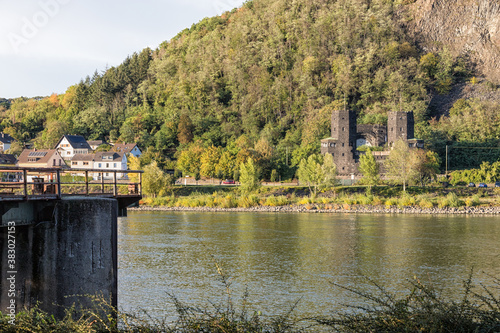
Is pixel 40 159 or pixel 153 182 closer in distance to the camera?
pixel 153 182

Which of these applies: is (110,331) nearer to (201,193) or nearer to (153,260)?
(153,260)

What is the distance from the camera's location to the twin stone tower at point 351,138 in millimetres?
76519

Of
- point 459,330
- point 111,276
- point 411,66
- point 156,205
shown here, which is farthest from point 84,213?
point 411,66

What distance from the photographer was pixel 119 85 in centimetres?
12462

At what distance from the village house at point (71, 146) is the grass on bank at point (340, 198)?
3635 cm

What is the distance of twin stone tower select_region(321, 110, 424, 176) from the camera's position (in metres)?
76.5

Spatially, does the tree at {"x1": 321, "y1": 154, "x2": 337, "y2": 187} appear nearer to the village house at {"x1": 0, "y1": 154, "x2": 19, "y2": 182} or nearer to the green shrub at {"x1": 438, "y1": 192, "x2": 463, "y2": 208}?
the green shrub at {"x1": 438, "y1": 192, "x2": 463, "y2": 208}

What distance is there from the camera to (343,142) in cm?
7750

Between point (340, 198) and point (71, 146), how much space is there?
55.3m

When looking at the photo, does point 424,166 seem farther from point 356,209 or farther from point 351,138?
point 356,209

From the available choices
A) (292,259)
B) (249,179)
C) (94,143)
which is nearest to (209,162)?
(249,179)

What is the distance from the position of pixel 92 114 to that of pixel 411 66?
209 ft

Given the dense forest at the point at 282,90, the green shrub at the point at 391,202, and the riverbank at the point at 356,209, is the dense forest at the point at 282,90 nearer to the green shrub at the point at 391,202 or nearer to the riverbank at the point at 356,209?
the riverbank at the point at 356,209

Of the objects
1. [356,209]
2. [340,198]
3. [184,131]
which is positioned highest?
[184,131]
